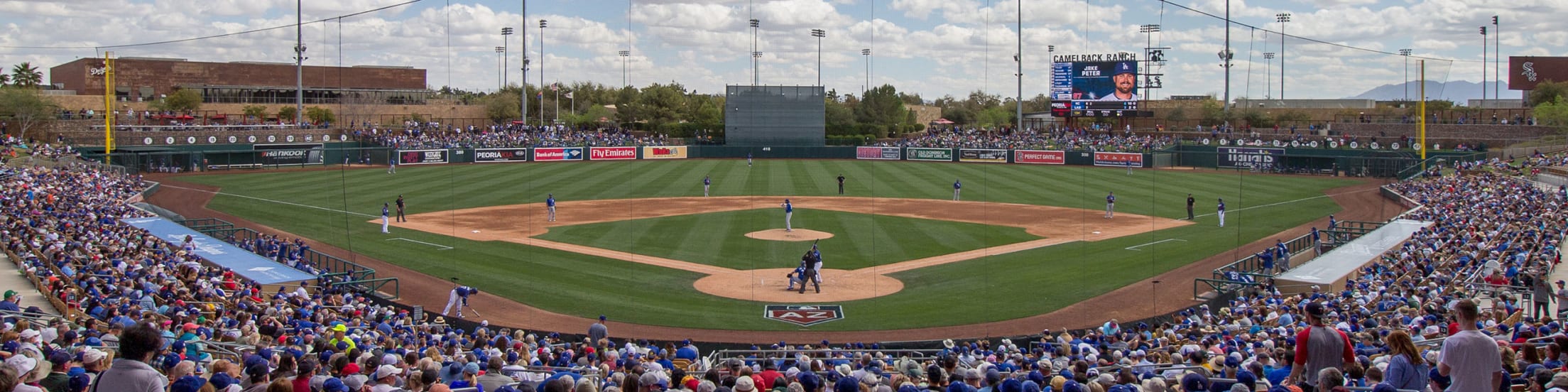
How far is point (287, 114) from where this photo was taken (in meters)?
91.8

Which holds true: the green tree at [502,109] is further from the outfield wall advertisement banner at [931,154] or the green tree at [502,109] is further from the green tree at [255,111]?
the outfield wall advertisement banner at [931,154]

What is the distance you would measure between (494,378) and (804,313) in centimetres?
1375

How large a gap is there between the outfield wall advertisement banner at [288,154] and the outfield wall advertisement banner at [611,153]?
18.2m

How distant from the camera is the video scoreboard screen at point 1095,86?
7906 centimetres

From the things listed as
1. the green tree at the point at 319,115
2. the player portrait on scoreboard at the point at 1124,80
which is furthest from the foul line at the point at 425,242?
the player portrait on scoreboard at the point at 1124,80

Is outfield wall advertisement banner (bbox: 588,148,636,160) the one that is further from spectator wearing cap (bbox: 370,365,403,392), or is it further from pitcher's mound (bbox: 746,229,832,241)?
spectator wearing cap (bbox: 370,365,403,392)

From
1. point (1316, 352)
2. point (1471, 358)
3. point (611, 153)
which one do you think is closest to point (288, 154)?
point (611, 153)

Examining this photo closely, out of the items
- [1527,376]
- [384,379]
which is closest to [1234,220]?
[1527,376]

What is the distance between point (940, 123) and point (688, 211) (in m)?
82.7

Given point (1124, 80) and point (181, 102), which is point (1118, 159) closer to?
point (1124, 80)

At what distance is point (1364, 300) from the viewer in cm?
1697

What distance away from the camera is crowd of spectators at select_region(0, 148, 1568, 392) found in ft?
26.6

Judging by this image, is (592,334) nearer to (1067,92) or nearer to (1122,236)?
(1122,236)

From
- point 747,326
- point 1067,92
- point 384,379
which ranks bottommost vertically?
point 747,326
